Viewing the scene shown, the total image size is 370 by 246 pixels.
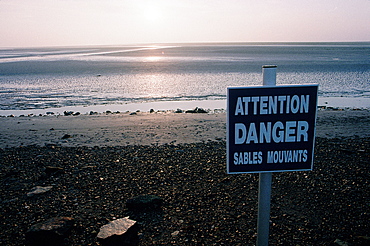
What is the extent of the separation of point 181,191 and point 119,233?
79.9 inches

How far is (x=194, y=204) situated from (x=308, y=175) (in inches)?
116

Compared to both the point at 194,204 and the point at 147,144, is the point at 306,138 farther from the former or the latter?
the point at 147,144

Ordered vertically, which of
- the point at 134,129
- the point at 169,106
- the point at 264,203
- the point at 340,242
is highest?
the point at 264,203

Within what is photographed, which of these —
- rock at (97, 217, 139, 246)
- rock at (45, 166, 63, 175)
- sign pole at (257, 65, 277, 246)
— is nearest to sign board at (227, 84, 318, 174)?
sign pole at (257, 65, 277, 246)

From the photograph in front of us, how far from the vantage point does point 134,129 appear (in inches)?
504

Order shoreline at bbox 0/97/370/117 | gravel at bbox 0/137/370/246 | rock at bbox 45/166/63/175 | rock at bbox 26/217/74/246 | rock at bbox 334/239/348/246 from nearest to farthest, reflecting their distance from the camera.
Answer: rock at bbox 334/239/348/246
rock at bbox 26/217/74/246
gravel at bbox 0/137/370/246
rock at bbox 45/166/63/175
shoreline at bbox 0/97/370/117

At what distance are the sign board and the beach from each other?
2.14 m

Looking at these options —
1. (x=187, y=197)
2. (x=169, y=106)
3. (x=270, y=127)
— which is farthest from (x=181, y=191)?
(x=169, y=106)

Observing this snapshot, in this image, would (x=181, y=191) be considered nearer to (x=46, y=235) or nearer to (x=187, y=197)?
(x=187, y=197)

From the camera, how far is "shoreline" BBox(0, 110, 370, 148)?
10906 millimetres

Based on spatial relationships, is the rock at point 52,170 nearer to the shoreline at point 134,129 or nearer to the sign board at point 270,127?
the shoreline at point 134,129

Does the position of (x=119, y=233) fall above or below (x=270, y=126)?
below

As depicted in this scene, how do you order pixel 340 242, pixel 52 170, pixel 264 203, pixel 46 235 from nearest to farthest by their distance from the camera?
pixel 264 203
pixel 340 242
pixel 46 235
pixel 52 170

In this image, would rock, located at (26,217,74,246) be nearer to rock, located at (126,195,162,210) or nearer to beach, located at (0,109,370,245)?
beach, located at (0,109,370,245)
